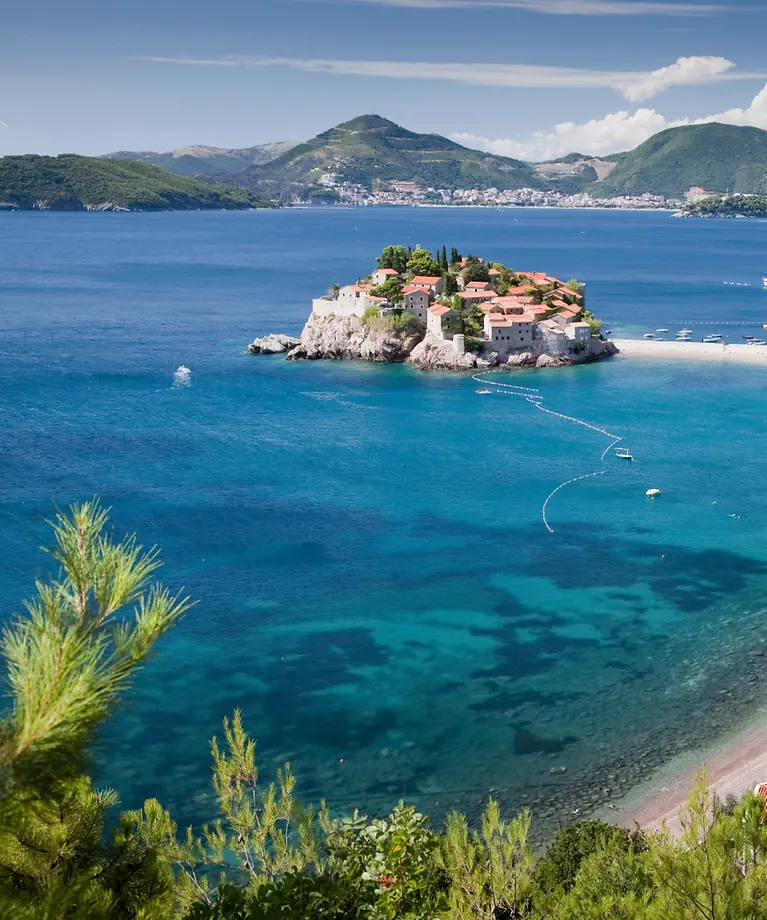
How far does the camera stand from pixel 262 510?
4572 centimetres

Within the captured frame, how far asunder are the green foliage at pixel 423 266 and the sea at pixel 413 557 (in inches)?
548

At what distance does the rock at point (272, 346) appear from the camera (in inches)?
3359

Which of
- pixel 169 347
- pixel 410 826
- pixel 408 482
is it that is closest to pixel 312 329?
pixel 169 347

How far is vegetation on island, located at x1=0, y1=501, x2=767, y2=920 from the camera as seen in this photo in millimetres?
7594

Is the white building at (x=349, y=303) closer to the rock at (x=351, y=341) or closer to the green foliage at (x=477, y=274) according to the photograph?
the rock at (x=351, y=341)

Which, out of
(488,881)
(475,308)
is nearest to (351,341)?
(475,308)

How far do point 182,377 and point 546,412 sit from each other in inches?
1193

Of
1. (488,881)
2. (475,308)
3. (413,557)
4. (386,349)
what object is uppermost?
(475,308)

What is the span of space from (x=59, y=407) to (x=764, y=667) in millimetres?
51365

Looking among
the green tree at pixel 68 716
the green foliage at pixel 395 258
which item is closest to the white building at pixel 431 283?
the green foliage at pixel 395 258

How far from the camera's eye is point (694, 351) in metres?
84.2

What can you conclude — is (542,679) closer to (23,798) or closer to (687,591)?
(687,591)

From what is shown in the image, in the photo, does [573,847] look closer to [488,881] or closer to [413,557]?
[488,881]

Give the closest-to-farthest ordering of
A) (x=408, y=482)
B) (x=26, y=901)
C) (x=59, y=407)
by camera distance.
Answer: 1. (x=26, y=901)
2. (x=408, y=482)
3. (x=59, y=407)
